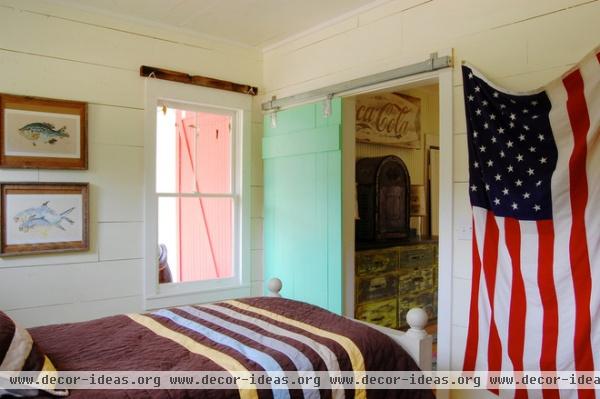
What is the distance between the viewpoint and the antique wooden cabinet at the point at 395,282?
3768 mm

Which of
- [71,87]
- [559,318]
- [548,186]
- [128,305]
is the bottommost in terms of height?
[128,305]

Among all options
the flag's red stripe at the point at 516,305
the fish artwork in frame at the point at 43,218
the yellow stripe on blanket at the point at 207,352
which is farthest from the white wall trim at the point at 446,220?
the fish artwork in frame at the point at 43,218

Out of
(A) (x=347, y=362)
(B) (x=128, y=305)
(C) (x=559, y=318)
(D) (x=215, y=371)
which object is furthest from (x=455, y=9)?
(B) (x=128, y=305)

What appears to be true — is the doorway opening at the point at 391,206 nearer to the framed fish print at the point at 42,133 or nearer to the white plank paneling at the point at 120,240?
the white plank paneling at the point at 120,240

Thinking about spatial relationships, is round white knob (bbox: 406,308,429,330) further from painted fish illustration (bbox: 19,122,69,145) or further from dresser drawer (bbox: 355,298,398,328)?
painted fish illustration (bbox: 19,122,69,145)

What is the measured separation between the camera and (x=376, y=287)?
389 cm

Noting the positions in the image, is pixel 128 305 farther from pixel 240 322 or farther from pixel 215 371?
pixel 215 371

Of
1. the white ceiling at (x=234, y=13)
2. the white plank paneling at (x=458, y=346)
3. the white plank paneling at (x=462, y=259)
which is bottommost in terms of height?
the white plank paneling at (x=458, y=346)

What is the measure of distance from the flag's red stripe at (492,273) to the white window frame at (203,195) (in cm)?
206

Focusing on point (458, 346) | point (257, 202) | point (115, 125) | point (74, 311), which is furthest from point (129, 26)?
point (458, 346)

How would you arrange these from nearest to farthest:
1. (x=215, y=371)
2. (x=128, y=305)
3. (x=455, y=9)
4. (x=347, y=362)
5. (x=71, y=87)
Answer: (x=215, y=371) < (x=347, y=362) < (x=455, y=9) < (x=71, y=87) < (x=128, y=305)

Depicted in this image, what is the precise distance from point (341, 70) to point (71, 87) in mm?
1856

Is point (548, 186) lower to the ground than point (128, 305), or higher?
higher

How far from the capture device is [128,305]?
3.15 metres
